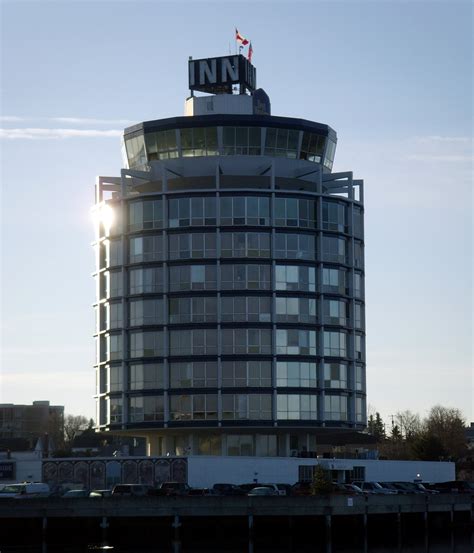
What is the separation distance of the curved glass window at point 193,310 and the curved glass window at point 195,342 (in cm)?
111

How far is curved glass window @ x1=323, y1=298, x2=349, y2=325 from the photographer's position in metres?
136

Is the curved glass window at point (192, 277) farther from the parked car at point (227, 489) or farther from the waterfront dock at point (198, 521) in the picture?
the waterfront dock at point (198, 521)

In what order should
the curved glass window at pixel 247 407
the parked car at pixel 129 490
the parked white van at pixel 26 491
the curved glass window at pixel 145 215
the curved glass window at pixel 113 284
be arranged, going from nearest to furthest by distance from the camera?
the parked white van at pixel 26 491 → the parked car at pixel 129 490 → the curved glass window at pixel 247 407 → the curved glass window at pixel 145 215 → the curved glass window at pixel 113 284

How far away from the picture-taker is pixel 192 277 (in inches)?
5276

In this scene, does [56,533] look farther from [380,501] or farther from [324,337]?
[324,337]

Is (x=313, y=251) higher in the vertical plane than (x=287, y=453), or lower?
higher

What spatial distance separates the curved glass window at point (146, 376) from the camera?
13438 cm

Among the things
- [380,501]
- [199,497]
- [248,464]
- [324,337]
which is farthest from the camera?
[324,337]

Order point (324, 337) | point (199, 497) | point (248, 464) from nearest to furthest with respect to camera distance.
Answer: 1. point (199, 497)
2. point (248, 464)
3. point (324, 337)

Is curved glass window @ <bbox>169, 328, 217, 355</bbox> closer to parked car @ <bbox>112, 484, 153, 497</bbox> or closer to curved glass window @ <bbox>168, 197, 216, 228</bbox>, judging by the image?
curved glass window @ <bbox>168, 197, 216, 228</bbox>

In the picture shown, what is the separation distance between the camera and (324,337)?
13588 centimetres

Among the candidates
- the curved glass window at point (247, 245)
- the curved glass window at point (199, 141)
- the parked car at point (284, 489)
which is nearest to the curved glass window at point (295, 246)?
the curved glass window at point (247, 245)

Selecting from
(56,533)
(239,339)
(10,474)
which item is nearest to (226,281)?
(239,339)

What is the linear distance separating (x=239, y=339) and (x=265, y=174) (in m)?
18.2
